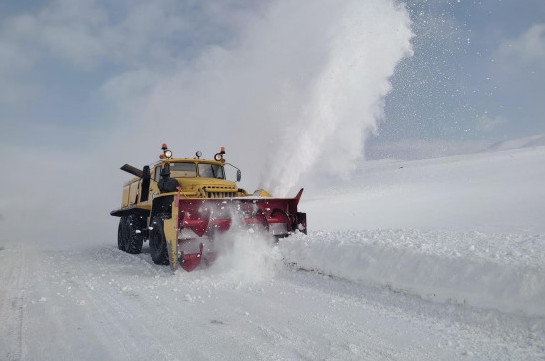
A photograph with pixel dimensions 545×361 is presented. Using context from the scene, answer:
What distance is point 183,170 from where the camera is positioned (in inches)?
352

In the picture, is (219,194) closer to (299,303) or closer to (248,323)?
(299,303)

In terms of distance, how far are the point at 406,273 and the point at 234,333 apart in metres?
2.46

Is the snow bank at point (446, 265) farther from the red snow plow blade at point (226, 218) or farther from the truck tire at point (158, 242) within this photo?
the truck tire at point (158, 242)

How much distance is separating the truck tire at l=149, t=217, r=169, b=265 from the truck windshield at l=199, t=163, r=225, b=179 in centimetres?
178

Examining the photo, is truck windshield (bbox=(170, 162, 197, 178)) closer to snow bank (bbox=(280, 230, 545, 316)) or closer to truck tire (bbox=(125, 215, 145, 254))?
truck tire (bbox=(125, 215, 145, 254))

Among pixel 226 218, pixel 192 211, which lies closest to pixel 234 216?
pixel 226 218

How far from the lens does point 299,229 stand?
830 cm

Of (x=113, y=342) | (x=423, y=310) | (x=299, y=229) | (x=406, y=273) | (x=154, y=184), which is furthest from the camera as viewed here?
(x=154, y=184)

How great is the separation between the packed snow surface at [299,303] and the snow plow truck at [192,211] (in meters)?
0.32

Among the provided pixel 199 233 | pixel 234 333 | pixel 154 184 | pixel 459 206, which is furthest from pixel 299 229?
pixel 459 206

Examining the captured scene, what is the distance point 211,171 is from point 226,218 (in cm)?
233

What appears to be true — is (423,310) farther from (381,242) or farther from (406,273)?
(381,242)

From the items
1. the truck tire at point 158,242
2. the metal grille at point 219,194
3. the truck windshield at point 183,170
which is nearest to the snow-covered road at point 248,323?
the truck tire at point 158,242

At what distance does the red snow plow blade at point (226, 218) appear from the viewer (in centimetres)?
691
